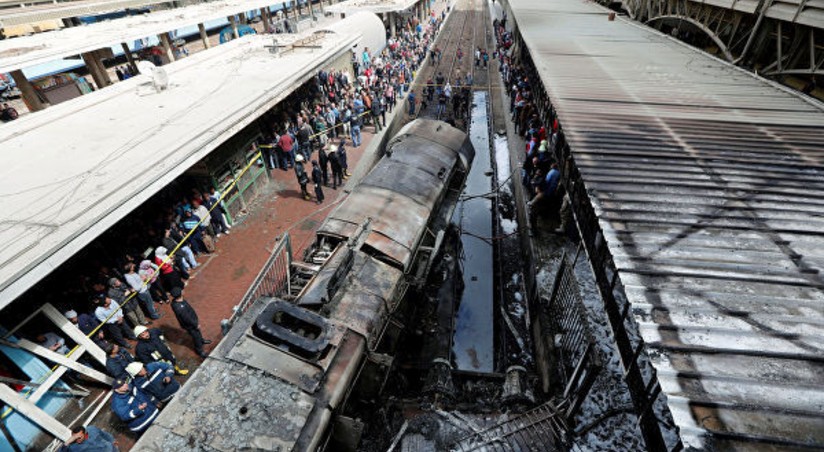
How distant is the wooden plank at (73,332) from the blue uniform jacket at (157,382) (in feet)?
6.71

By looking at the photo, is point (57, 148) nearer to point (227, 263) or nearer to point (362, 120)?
point (227, 263)

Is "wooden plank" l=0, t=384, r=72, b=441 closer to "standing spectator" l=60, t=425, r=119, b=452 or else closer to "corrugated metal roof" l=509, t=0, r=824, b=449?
"standing spectator" l=60, t=425, r=119, b=452

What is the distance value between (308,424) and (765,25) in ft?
52.9

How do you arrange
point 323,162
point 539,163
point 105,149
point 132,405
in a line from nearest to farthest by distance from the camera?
point 132,405
point 105,149
point 539,163
point 323,162

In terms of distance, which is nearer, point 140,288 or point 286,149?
point 140,288

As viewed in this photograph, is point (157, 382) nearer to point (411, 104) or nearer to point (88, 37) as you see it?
point (88, 37)

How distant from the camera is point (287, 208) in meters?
14.4

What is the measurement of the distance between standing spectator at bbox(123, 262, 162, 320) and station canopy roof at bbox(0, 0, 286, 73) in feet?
30.5

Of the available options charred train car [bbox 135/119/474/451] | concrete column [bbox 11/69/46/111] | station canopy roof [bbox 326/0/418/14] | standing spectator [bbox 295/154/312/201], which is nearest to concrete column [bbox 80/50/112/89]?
concrete column [bbox 11/69/46/111]

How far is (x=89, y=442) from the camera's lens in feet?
19.5

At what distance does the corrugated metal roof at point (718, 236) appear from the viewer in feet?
10.4

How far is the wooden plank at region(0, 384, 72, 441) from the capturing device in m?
6.46

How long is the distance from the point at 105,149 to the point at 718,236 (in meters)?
12.8

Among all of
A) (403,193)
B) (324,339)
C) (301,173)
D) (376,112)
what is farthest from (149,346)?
(376,112)
